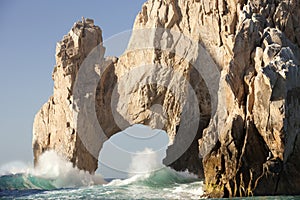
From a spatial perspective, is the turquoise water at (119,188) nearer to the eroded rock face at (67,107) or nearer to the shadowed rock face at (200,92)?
the shadowed rock face at (200,92)

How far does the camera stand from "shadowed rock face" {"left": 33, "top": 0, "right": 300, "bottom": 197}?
73.1 ft

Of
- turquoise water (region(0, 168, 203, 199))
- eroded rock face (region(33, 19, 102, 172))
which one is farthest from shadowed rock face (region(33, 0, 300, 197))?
turquoise water (region(0, 168, 203, 199))

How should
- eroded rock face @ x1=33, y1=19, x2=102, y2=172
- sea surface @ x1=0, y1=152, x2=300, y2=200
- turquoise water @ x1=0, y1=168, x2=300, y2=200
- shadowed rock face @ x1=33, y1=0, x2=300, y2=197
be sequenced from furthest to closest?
1. eroded rock face @ x1=33, y1=19, x2=102, y2=172
2. sea surface @ x1=0, y1=152, x2=300, y2=200
3. turquoise water @ x1=0, y1=168, x2=300, y2=200
4. shadowed rock face @ x1=33, y1=0, x2=300, y2=197

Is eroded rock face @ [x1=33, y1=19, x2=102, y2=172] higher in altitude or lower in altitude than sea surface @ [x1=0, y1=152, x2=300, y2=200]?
higher

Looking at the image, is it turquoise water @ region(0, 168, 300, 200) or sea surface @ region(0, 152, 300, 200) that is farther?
sea surface @ region(0, 152, 300, 200)

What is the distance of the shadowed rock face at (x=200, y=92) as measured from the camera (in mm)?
22281

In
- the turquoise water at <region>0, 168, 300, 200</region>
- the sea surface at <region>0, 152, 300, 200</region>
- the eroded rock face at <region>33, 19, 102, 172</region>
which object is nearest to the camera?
the turquoise water at <region>0, 168, 300, 200</region>

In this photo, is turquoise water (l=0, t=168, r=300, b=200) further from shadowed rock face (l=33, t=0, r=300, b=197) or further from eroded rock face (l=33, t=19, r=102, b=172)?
eroded rock face (l=33, t=19, r=102, b=172)

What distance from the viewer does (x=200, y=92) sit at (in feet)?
106

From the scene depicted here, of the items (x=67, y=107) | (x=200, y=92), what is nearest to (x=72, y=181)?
(x=67, y=107)

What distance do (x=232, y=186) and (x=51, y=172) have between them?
1586 cm

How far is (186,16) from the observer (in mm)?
32562

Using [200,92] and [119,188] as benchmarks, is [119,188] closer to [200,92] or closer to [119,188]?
[119,188]

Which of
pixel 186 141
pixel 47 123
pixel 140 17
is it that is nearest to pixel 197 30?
pixel 140 17
